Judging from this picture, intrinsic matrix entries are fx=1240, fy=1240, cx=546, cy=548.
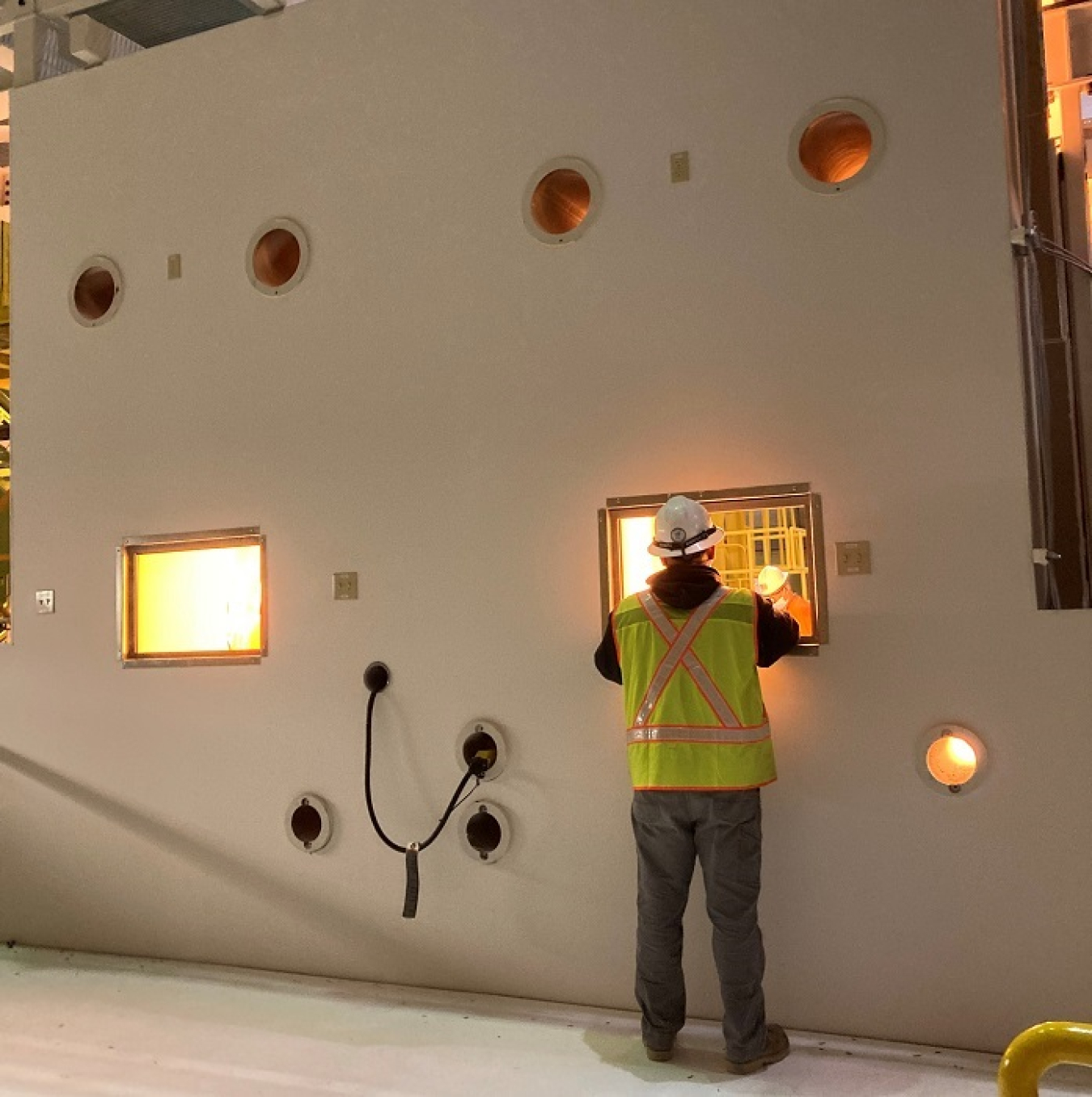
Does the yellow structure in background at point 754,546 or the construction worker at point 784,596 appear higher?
the yellow structure in background at point 754,546

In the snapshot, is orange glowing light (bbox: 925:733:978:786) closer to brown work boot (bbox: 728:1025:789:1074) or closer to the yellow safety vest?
the yellow safety vest

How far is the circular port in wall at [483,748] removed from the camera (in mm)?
3949

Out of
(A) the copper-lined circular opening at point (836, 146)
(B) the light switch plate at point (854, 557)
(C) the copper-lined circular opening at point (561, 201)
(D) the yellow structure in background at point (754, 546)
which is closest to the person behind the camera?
(B) the light switch plate at point (854, 557)

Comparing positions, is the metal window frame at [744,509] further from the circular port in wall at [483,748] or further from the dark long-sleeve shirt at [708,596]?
the circular port in wall at [483,748]

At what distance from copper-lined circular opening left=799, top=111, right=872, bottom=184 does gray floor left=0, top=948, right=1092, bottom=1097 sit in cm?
250

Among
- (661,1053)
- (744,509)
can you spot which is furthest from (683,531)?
(661,1053)

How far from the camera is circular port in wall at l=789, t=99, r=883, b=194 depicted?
3.58 m

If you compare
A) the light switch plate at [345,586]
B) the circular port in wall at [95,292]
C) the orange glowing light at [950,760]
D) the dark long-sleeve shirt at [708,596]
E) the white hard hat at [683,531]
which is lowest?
the orange glowing light at [950,760]

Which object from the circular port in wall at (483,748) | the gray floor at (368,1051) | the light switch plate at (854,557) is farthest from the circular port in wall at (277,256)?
the gray floor at (368,1051)

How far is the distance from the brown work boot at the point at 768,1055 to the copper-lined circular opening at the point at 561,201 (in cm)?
248

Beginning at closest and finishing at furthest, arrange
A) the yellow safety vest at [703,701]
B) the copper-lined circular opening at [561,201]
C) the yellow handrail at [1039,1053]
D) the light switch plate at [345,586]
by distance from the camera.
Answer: the yellow handrail at [1039,1053] < the yellow safety vest at [703,701] < the copper-lined circular opening at [561,201] < the light switch plate at [345,586]

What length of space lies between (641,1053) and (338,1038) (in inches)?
35.7

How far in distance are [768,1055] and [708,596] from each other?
4.10 ft

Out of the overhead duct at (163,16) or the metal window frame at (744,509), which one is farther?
the overhead duct at (163,16)
